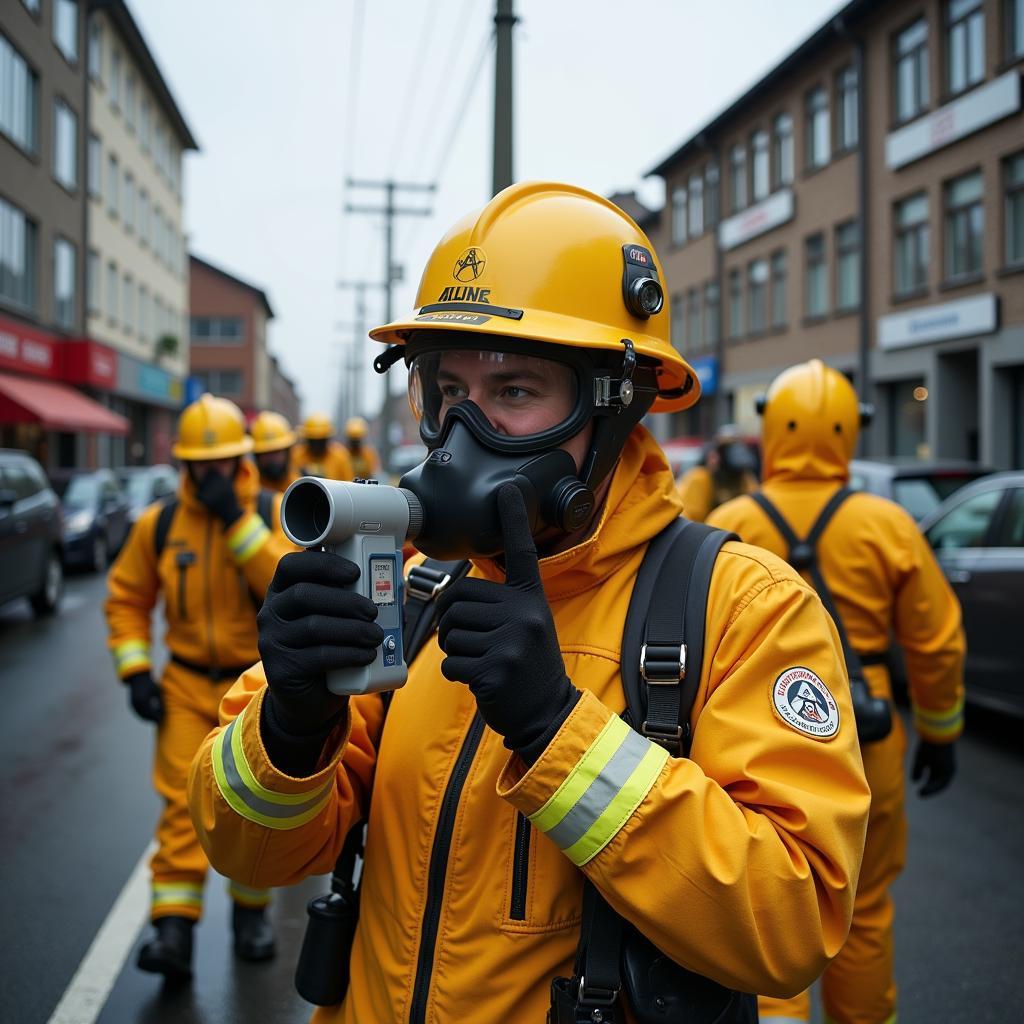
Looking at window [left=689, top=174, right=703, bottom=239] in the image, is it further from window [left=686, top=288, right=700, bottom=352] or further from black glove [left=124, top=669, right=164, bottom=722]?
black glove [left=124, top=669, right=164, bottom=722]

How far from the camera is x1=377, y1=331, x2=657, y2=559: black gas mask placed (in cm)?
160

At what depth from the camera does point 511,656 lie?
4.61ft

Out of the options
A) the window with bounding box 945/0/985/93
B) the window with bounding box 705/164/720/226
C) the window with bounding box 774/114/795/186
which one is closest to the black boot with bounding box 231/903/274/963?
the window with bounding box 945/0/985/93

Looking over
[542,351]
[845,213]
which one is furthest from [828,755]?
[845,213]

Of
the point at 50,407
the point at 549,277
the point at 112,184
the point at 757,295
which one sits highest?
the point at 112,184

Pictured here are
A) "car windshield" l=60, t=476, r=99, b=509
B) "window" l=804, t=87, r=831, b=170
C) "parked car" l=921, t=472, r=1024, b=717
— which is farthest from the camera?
"window" l=804, t=87, r=831, b=170

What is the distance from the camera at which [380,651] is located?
147cm

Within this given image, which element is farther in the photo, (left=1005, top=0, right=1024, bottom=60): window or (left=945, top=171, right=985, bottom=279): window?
(left=945, top=171, right=985, bottom=279): window

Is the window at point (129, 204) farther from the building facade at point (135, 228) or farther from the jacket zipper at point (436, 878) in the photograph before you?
the jacket zipper at point (436, 878)

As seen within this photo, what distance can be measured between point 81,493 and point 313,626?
16844mm

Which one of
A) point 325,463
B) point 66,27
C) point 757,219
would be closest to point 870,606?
point 325,463

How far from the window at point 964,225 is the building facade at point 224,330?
4907 cm

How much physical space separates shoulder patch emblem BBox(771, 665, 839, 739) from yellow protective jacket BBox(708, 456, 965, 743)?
74.2 inches

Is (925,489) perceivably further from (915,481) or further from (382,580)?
(382,580)
